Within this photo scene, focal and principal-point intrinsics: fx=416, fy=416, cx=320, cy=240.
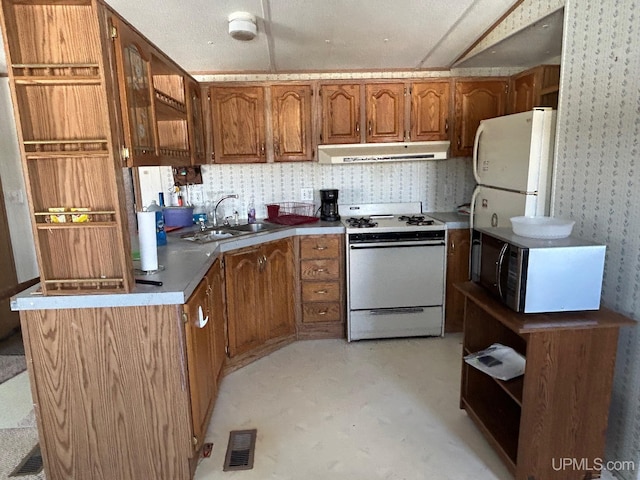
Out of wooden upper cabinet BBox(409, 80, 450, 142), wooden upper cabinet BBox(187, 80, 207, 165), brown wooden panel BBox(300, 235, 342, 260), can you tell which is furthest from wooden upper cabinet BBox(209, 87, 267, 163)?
wooden upper cabinet BBox(409, 80, 450, 142)

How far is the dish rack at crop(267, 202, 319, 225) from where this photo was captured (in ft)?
11.5

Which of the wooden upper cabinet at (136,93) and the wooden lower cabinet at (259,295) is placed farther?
the wooden lower cabinet at (259,295)

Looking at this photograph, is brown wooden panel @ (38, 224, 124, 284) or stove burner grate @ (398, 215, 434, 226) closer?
brown wooden panel @ (38, 224, 124, 284)

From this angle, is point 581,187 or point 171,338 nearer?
point 171,338

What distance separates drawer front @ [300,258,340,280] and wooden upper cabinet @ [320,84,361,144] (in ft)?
3.32

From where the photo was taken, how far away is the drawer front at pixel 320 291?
3338 millimetres

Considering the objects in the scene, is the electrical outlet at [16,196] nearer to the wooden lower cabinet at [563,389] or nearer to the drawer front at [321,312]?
the drawer front at [321,312]

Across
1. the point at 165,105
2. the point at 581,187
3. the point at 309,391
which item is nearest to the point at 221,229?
the point at 165,105

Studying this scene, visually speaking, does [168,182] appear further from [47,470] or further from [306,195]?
[47,470]

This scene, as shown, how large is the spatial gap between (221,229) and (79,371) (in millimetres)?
1694

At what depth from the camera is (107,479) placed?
188cm

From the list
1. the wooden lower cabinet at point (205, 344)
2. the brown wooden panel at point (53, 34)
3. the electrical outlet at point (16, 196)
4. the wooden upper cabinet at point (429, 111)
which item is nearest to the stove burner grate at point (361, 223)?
the wooden upper cabinet at point (429, 111)

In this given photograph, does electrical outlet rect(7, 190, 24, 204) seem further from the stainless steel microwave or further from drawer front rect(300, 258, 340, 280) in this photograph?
the stainless steel microwave

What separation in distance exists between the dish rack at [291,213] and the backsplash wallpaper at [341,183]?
0.20 ft
